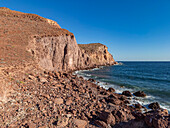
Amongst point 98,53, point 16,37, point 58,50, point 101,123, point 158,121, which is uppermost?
point 98,53

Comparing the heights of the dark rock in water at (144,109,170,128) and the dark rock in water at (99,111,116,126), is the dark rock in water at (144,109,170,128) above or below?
above

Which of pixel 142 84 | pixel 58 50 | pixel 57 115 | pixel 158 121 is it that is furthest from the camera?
pixel 58 50

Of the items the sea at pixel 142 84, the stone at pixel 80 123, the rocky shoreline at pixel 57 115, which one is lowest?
the sea at pixel 142 84

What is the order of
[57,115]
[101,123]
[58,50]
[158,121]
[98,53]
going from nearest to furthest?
[158,121] < [101,123] < [57,115] < [58,50] < [98,53]

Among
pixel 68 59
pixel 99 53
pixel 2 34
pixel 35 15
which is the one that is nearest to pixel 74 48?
pixel 68 59

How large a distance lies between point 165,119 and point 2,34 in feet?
85.9

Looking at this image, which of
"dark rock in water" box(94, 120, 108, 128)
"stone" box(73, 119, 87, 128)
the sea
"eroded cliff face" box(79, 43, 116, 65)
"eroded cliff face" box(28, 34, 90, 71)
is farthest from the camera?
"eroded cliff face" box(79, 43, 116, 65)

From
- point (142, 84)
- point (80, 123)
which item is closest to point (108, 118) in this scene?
point (80, 123)

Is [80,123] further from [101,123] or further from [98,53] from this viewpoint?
[98,53]

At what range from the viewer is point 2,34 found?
18.0 m

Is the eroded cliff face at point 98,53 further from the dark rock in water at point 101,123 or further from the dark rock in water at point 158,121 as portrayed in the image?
the dark rock in water at point 158,121

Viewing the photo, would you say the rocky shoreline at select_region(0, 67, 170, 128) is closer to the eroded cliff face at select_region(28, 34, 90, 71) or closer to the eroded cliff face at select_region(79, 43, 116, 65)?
the eroded cliff face at select_region(28, 34, 90, 71)

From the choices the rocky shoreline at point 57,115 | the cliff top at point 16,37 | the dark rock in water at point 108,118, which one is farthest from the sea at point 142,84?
the cliff top at point 16,37

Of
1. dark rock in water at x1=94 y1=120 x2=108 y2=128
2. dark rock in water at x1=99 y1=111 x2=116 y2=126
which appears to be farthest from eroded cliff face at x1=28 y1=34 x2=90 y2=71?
dark rock in water at x1=94 y1=120 x2=108 y2=128
